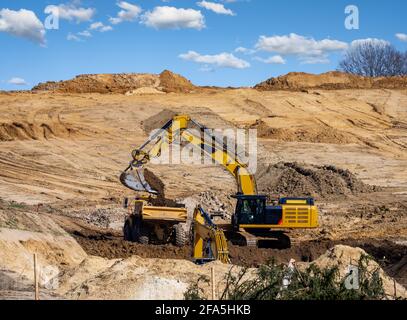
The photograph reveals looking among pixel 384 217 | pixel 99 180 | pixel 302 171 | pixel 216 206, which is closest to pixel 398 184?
pixel 302 171

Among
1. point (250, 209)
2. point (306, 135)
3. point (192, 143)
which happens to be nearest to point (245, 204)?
point (250, 209)

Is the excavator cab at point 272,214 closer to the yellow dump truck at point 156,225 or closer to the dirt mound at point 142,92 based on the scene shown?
the yellow dump truck at point 156,225

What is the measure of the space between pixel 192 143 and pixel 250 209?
2.31m

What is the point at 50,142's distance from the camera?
33031 millimetres

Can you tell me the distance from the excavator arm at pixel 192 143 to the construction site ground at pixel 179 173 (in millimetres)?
1482

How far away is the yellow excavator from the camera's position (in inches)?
696

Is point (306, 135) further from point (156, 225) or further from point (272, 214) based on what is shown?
point (156, 225)

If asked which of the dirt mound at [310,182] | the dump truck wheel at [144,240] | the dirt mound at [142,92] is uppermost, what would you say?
the dirt mound at [142,92]

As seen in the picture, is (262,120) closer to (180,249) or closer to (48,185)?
(48,185)

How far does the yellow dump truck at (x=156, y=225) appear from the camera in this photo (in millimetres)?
17188

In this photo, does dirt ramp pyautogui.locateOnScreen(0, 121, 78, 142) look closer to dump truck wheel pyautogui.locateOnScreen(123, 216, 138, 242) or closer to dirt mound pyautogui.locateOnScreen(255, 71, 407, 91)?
dump truck wheel pyautogui.locateOnScreen(123, 216, 138, 242)

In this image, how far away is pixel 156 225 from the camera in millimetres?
17891

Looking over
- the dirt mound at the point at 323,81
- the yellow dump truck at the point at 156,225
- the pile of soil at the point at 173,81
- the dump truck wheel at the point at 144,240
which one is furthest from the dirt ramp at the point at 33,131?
the dirt mound at the point at 323,81

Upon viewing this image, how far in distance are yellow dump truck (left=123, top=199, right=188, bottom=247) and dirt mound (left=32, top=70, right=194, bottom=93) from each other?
94.0 ft
